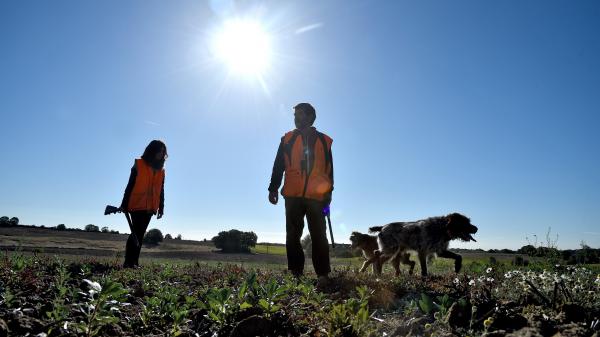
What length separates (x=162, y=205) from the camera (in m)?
8.67

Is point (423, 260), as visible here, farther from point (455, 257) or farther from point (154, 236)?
point (154, 236)

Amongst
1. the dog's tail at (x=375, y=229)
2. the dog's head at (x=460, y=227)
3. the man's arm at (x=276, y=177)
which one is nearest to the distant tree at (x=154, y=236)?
the dog's tail at (x=375, y=229)

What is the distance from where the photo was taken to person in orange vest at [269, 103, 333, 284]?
6453 mm

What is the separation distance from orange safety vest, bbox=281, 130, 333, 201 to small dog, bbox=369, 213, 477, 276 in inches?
138

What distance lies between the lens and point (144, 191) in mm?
8148

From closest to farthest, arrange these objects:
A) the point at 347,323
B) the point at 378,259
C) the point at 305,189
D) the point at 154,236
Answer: the point at 347,323 < the point at 305,189 < the point at 378,259 < the point at 154,236

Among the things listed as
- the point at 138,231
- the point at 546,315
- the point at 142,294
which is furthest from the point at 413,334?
the point at 138,231

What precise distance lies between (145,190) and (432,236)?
6234mm

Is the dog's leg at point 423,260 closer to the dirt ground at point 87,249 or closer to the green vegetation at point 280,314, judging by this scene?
the green vegetation at point 280,314

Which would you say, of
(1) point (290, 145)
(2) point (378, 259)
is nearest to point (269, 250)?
(2) point (378, 259)

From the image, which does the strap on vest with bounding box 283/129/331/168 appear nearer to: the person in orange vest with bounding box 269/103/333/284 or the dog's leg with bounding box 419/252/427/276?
the person in orange vest with bounding box 269/103/333/284

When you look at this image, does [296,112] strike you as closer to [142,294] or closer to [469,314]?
[142,294]

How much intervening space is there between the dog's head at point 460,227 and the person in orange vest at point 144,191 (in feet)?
20.7

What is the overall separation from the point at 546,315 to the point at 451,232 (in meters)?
6.67
